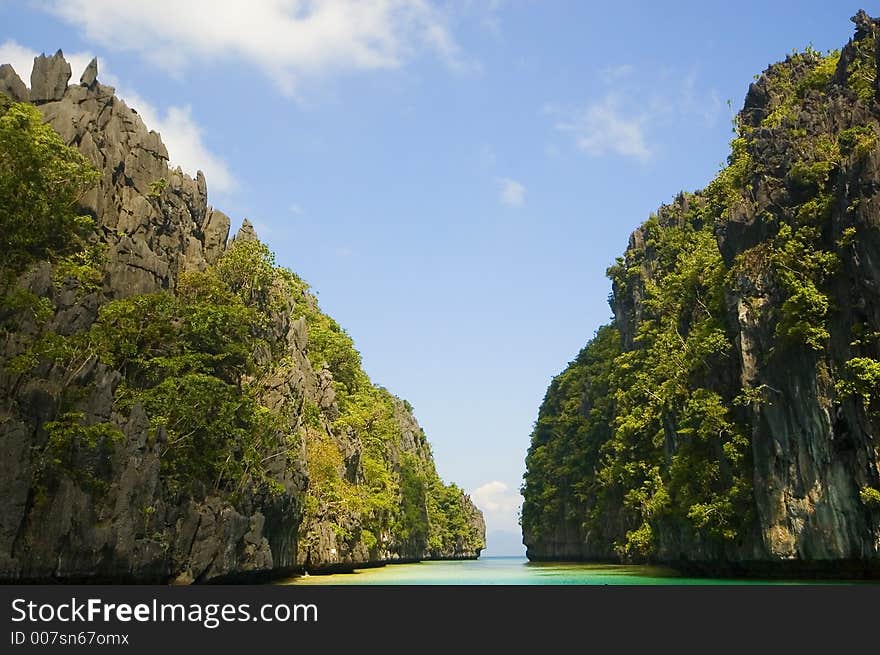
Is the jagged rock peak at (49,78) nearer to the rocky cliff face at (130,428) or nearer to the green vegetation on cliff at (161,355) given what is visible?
the rocky cliff face at (130,428)

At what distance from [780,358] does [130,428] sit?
23.7 m

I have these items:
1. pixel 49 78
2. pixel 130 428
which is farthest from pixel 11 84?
pixel 130 428

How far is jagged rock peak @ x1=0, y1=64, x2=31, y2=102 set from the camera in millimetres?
37844

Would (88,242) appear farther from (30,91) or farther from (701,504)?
(701,504)

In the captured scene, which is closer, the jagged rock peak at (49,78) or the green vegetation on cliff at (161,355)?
the green vegetation on cliff at (161,355)

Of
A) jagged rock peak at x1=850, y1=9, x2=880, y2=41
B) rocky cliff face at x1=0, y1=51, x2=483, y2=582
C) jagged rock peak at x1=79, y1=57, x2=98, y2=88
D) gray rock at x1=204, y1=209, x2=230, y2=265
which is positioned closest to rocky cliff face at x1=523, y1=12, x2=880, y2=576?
jagged rock peak at x1=850, y1=9, x2=880, y2=41

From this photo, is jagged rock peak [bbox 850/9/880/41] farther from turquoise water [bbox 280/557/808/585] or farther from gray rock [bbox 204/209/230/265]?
gray rock [bbox 204/209/230/265]

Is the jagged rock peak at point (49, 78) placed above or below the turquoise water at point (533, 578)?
above

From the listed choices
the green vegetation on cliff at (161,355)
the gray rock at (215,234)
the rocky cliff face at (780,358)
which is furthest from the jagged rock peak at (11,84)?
the rocky cliff face at (780,358)

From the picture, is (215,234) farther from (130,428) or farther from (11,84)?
(130,428)

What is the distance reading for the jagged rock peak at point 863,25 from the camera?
32.7 m

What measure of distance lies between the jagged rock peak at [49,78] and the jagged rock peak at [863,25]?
35159 millimetres

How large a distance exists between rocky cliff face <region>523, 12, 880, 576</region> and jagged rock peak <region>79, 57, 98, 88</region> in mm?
30811

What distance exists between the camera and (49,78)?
3969 cm
